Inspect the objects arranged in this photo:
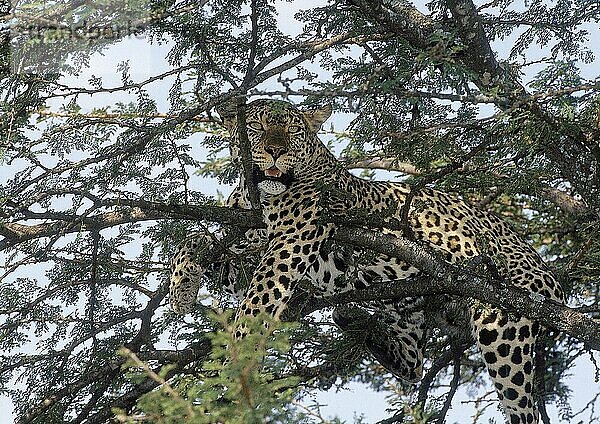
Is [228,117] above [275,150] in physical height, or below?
above

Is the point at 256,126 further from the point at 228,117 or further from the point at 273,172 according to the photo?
the point at 273,172

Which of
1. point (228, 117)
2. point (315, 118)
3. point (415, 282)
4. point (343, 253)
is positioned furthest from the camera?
point (315, 118)

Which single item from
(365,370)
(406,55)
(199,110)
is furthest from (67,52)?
(365,370)

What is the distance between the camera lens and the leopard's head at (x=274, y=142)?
8336mm

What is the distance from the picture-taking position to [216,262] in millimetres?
8273

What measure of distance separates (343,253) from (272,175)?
111 centimetres

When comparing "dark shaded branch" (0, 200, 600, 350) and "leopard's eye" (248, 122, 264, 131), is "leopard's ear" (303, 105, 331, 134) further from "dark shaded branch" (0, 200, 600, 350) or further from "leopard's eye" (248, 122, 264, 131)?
"dark shaded branch" (0, 200, 600, 350)

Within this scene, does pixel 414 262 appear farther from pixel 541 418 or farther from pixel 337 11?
pixel 541 418

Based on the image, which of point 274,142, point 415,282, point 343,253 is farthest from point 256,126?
point 415,282

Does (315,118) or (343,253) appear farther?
(315,118)

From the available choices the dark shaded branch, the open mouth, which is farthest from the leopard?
the dark shaded branch

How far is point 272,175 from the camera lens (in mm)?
8422

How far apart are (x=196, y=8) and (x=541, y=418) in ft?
15.0

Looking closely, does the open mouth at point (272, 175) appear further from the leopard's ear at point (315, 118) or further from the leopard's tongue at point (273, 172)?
the leopard's ear at point (315, 118)
